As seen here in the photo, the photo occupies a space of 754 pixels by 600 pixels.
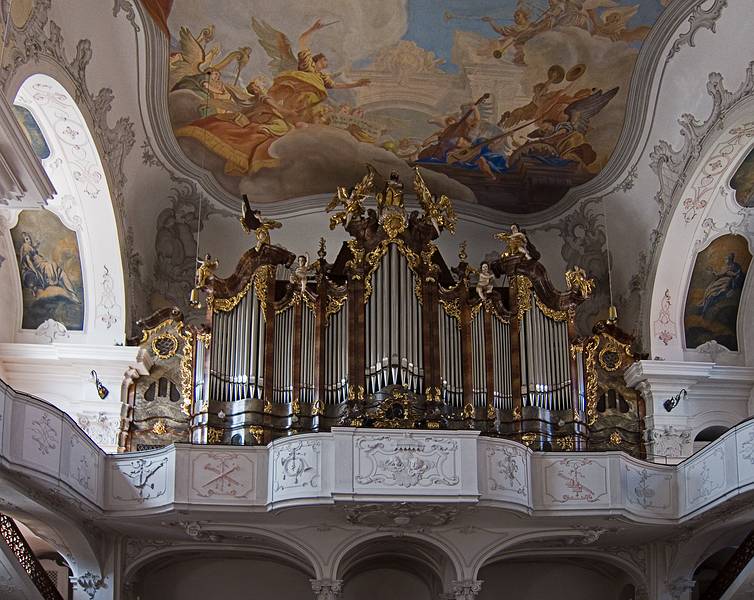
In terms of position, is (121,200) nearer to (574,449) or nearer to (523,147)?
(523,147)

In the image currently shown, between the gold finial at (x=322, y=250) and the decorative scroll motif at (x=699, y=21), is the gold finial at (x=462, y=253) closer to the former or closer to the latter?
the gold finial at (x=322, y=250)

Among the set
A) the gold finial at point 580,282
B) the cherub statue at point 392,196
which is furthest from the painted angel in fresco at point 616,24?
the cherub statue at point 392,196

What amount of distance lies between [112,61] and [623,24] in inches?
319

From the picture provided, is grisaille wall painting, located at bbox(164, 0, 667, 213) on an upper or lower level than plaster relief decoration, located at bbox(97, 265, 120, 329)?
upper

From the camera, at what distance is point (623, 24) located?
20203mm

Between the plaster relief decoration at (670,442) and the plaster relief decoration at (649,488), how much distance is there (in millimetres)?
1590

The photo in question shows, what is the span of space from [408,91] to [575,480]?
726 cm

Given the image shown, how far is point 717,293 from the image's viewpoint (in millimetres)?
22672

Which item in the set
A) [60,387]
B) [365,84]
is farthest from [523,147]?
[60,387]

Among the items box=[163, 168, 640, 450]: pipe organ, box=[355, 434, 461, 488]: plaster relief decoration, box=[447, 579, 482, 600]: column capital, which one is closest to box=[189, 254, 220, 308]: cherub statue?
box=[163, 168, 640, 450]: pipe organ

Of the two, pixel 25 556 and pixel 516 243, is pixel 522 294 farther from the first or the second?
pixel 25 556

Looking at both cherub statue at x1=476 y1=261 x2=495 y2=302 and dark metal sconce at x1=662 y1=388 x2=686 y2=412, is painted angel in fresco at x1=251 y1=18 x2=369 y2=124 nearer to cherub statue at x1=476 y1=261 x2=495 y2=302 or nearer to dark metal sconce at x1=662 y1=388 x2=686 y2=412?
cherub statue at x1=476 y1=261 x2=495 y2=302

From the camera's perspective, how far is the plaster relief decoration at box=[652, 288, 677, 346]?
22.4m

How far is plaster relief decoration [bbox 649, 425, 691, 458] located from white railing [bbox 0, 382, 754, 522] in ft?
5.63
